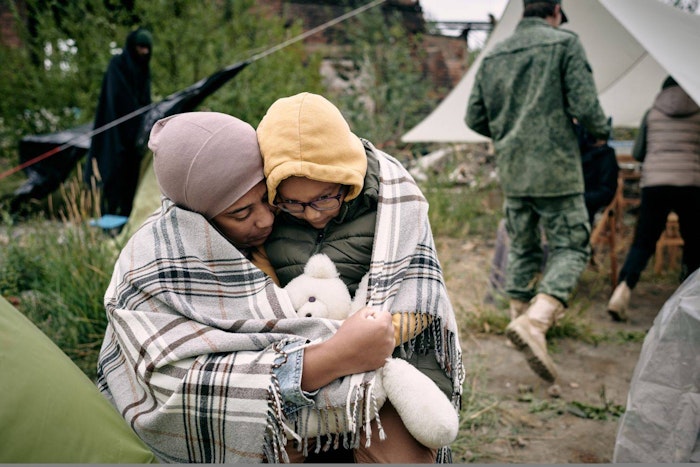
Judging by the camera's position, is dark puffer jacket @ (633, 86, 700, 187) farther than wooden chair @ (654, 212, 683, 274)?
No

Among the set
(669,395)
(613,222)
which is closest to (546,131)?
(613,222)

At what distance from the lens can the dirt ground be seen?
2689 millimetres

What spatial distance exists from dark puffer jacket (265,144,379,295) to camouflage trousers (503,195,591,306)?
2162mm

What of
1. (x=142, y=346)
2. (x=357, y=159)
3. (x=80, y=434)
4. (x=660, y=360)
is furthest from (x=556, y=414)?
(x=80, y=434)

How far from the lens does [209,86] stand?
4453 millimetres

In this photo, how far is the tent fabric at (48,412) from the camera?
976 mm

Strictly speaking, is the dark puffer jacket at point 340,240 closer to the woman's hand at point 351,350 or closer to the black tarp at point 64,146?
the woman's hand at point 351,350

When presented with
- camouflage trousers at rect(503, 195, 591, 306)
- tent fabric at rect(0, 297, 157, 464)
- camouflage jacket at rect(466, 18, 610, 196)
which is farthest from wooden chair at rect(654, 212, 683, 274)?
tent fabric at rect(0, 297, 157, 464)

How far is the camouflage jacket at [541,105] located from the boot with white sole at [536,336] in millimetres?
687

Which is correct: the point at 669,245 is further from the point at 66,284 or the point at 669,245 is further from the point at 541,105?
the point at 66,284

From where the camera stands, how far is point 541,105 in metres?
3.53

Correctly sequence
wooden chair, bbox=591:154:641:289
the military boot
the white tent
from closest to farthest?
the white tent
the military boot
wooden chair, bbox=591:154:641:289

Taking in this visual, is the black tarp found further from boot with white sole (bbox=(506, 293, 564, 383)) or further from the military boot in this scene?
boot with white sole (bbox=(506, 293, 564, 383))

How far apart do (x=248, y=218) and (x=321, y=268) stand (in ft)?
0.80
